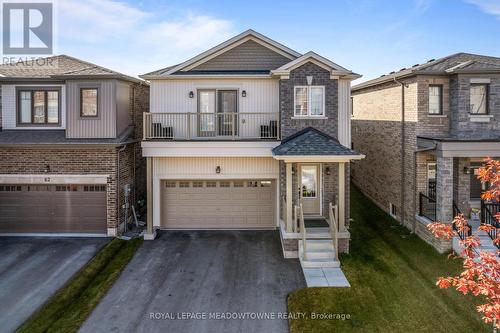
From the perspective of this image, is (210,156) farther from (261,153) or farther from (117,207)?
(117,207)

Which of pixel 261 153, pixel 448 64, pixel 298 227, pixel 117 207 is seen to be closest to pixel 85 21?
pixel 117 207

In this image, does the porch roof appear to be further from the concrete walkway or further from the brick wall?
the brick wall

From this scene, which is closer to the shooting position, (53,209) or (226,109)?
(53,209)

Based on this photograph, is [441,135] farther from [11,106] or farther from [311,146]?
[11,106]

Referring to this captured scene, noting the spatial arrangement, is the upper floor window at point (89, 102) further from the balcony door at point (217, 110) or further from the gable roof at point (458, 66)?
the gable roof at point (458, 66)

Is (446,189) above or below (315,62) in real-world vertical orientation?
below

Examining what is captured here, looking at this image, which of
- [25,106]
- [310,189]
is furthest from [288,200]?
[25,106]

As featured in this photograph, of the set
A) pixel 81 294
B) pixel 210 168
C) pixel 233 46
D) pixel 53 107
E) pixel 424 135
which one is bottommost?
pixel 81 294
